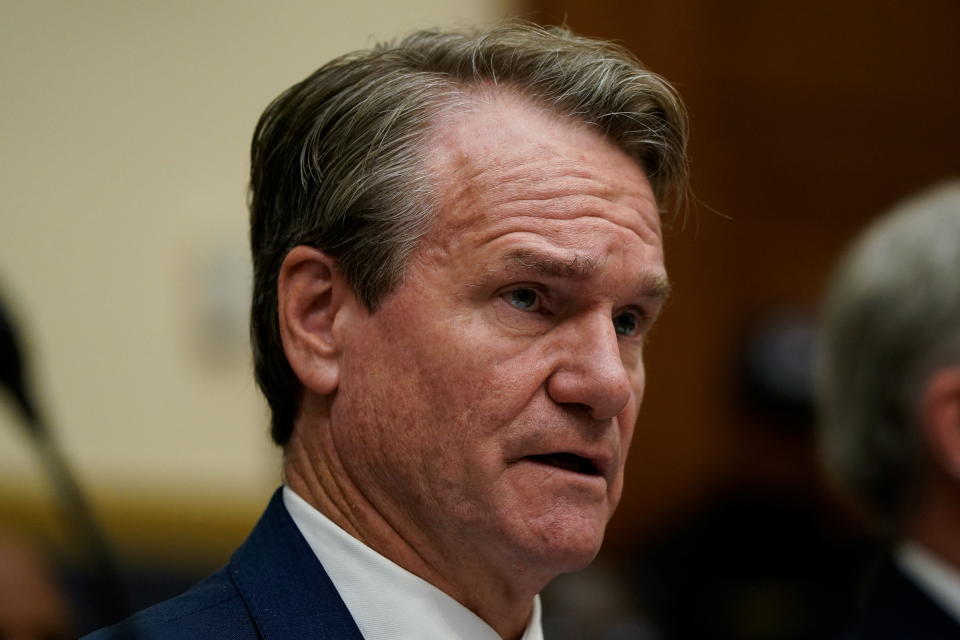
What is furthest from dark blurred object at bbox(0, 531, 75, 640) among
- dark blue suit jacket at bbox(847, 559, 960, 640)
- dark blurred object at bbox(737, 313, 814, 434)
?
dark blurred object at bbox(737, 313, 814, 434)


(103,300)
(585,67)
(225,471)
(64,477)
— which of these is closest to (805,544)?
(225,471)

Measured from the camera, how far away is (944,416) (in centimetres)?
256

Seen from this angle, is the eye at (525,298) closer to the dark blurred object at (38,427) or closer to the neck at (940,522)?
the dark blurred object at (38,427)

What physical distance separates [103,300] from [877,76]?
3.43m

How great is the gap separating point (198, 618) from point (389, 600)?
0.80 feet

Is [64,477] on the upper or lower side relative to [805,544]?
upper

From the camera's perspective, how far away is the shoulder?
1.65 meters

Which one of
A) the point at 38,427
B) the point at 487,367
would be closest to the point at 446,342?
the point at 487,367

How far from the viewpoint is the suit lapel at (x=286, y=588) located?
5.49 ft

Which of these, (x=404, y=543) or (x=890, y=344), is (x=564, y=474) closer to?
(x=404, y=543)

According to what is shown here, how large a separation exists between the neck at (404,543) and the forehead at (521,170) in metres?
0.36

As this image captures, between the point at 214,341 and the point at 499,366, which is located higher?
the point at 499,366

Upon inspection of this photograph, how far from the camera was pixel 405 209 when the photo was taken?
1774mm

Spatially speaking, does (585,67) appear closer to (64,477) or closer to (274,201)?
(274,201)
